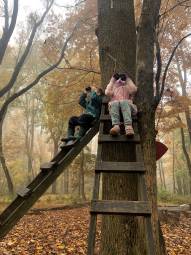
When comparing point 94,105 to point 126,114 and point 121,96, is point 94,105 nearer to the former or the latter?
point 121,96

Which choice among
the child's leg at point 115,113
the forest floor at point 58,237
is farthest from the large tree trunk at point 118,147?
the forest floor at point 58,237

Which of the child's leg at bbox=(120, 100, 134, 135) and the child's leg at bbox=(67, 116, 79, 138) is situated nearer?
the child's leg at bbox=(120, 100, 134, 135)

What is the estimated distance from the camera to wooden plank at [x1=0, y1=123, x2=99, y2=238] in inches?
148

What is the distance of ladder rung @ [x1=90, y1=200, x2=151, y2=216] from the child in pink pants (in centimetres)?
172

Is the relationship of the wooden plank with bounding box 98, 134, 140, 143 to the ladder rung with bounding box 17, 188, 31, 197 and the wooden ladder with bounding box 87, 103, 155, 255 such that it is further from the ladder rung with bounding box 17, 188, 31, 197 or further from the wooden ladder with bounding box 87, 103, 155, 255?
the ladder rung with bounding box 17, 188, 31, 197

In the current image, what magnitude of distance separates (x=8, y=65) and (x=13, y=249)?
620 inches

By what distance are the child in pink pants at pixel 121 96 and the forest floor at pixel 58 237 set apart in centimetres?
388

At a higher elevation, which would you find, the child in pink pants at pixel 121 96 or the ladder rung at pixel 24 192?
the child in pink pants at pixel 121 96

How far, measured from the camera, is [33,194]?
→ 156 inches

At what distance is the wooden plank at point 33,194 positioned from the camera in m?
3.75

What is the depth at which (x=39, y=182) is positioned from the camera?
4195mm

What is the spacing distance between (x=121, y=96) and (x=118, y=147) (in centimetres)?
86

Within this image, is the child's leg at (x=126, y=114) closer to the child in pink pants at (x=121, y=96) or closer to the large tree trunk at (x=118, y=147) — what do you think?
the child in pink pants at (x=121, y=96)

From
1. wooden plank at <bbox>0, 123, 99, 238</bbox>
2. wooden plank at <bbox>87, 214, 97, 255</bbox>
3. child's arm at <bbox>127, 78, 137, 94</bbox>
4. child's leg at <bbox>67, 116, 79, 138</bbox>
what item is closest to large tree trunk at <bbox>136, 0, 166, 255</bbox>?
child's arm at <bbox>127, 78, 137, 94</bbox>
